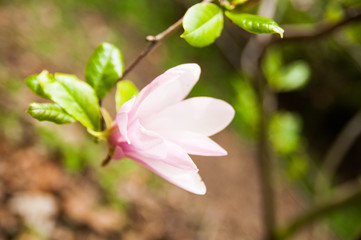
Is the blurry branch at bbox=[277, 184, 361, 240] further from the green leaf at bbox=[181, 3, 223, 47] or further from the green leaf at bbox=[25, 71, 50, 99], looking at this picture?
the green leaf at bbox=[25, 71, 50, 99]

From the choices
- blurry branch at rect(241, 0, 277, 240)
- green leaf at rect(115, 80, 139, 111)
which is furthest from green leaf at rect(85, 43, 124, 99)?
blurry branch at rect(241, 0, 277, 240)

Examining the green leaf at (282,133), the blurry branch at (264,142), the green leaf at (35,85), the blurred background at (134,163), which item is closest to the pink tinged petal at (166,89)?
the green leaf at (35,85)

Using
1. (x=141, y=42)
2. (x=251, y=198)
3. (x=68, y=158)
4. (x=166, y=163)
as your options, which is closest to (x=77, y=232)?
(x=68, y=158)

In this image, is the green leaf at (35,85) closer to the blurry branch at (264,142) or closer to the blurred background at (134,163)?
the blurred background at (134,163)

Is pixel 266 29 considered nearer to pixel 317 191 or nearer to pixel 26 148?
pixel 317 191

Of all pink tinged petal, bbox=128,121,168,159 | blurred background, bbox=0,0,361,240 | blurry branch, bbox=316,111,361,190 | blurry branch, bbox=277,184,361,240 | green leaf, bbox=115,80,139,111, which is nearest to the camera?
pink tinged petal, bbox=128,121,168,159

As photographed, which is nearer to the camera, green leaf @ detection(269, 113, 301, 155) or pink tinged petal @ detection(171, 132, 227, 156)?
pink tinged petal @ detection(171, 132, 227, 156)
